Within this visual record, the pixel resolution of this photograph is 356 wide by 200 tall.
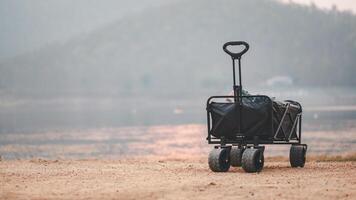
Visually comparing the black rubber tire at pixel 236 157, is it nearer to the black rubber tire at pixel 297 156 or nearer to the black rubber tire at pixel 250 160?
the black rubber tire at pixel 250 160

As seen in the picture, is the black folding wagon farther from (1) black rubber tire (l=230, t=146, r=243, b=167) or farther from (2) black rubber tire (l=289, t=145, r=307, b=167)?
(2) black rubber tire (l=289, t=145, r=307, b=167)

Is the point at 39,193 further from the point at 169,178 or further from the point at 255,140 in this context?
the point at 255,140

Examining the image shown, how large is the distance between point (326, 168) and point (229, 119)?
10.1 feet

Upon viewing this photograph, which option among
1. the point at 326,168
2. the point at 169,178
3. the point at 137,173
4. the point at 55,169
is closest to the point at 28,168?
the point at 55,169

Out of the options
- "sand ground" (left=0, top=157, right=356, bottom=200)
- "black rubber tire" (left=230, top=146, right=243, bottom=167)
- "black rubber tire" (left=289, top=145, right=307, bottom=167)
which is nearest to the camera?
"sand ground" (left=0, top=157, right=356, bottom=200)

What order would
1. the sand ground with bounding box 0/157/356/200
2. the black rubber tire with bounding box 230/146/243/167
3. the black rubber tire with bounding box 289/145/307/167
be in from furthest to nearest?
the black rubber tire with bounding box 289/145/307/167, the black rubber tire with bounding box 230/146/243/167, the sand ground with bounding box 0/157/356/200

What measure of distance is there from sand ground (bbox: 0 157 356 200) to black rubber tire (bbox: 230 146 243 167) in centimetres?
25

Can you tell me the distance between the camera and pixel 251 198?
14609 millimetres

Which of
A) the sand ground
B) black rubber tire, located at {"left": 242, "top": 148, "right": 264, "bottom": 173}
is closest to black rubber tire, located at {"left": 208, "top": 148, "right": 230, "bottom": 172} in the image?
the sand ground

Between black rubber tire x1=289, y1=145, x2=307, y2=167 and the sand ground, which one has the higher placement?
black rubber tire x1=289, y1=145, x2=307, y2=167

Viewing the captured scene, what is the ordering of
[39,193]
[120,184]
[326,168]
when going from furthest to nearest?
[326,168], [120,184], [39,193]

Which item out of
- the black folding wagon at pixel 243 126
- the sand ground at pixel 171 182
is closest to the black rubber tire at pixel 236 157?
the black folding wagon at pixel 243 126

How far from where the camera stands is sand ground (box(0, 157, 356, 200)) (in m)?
15.2

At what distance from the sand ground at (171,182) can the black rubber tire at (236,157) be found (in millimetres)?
250
